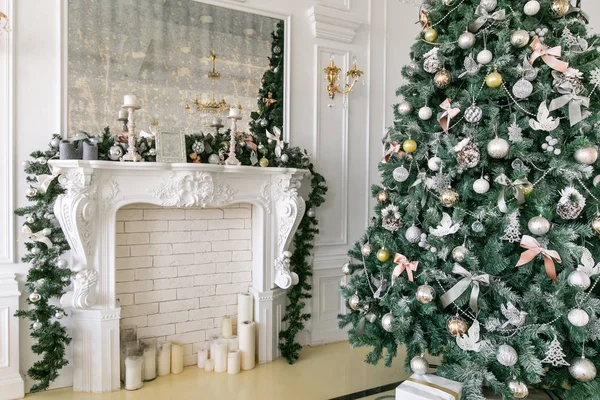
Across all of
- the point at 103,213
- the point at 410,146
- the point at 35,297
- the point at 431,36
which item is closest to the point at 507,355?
the point at 410,146

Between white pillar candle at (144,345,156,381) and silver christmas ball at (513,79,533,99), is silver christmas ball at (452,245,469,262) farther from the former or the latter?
white pillar candle at (144,345,156,381)

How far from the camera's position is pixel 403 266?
216 cm

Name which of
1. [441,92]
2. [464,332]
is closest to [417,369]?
[464,332]

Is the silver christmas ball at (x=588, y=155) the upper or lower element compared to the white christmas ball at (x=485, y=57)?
lower

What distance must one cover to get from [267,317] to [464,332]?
1657 millimetres

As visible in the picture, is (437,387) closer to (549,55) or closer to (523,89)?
(523,89)

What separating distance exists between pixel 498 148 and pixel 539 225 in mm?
387

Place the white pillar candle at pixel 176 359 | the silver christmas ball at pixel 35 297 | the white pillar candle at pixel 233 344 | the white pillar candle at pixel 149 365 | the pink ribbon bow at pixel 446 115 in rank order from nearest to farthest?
the pink ribbon bow at pixel 446 115
the silver christmas ball at pixel 35 297
the white pillar candle at pixel 149 365
the white pillar candle at pixel 176 359
the white pillar candle at pixel 233 344

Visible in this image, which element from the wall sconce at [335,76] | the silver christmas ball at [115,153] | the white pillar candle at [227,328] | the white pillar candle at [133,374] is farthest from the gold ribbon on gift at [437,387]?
the wall sconce at [335,76]

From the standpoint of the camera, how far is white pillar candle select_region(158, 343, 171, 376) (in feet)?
9.53

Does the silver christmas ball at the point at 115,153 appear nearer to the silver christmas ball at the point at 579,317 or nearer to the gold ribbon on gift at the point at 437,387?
the gold ribbon on gift at the point at 437,387

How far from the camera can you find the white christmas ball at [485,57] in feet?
6.45

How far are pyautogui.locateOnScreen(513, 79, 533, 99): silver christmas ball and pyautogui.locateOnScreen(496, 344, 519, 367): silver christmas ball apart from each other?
115 cm

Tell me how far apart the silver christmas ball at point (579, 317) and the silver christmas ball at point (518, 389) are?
36cm
